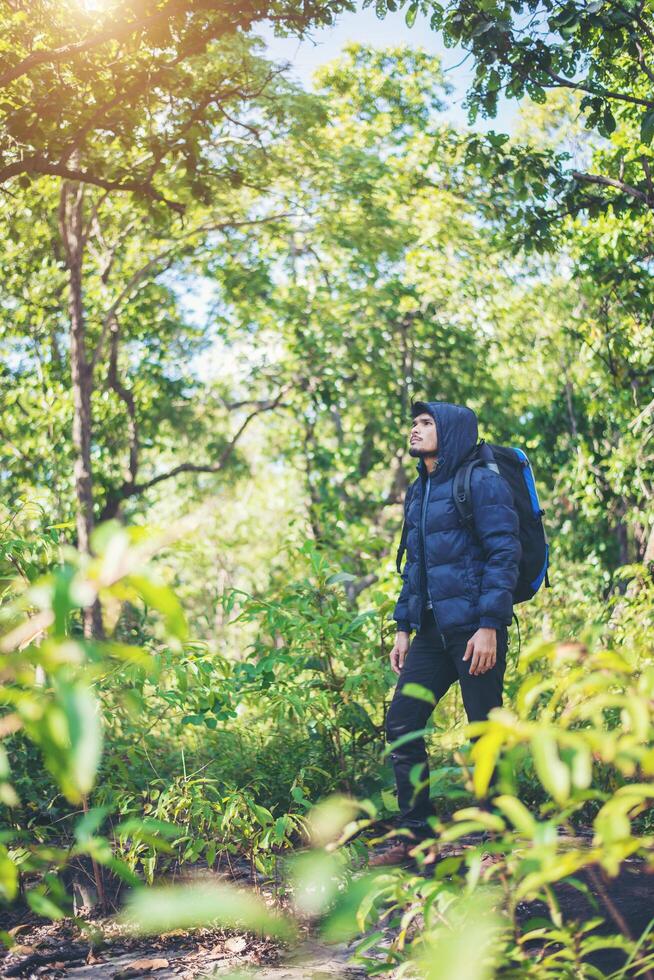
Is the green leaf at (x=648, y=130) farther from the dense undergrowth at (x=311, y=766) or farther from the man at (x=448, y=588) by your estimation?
the dense undergrowth at (x=311, y=766)

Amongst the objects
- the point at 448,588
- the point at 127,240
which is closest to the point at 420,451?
the point at 448,588

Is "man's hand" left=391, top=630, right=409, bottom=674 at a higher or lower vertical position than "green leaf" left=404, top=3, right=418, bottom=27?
lower

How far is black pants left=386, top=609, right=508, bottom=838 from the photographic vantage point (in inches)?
144

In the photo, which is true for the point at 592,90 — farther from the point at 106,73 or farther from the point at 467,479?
the point at 106,73

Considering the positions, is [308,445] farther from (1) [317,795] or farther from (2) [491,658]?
(2) [491,658]

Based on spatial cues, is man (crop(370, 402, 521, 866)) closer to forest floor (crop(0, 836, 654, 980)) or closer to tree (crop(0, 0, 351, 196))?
forest floor (crop(0, 836, 654, 980))

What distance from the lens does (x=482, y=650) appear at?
11.6 feet

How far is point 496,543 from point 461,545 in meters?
0.17

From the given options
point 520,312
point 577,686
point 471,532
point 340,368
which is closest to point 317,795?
point 471,532

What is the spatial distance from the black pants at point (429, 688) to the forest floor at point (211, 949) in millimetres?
607

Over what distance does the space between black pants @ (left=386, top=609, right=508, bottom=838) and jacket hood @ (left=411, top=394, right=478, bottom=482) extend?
0.65 meters

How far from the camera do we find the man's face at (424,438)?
12.9ft

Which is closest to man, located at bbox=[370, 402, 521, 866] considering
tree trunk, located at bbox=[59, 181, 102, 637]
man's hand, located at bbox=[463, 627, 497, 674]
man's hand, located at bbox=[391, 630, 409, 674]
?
man's hand, located at bbox=[463, 627, 497, 674]

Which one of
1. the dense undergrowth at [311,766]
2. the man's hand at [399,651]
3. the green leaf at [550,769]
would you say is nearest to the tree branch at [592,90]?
the dense undergrowth at [311,766]
